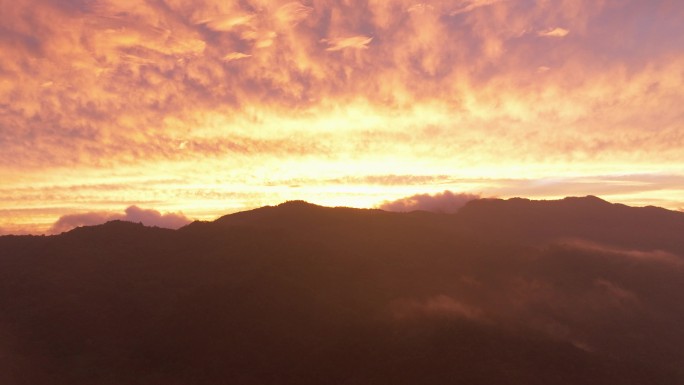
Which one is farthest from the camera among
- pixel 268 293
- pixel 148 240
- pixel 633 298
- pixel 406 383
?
pixel 633 298

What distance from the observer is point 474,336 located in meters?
116

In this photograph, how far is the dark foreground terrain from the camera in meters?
95.1

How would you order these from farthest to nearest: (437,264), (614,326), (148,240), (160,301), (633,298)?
(633,298), (437,264), (614,326), (148,240), (160,301)

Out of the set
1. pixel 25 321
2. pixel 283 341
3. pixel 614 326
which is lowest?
pixel 614 326

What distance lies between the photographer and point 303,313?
115 metres

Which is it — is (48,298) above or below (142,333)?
above

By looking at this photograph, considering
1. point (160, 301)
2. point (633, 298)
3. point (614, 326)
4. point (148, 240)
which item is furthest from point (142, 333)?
point (633, 298)

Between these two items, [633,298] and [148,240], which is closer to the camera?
[148,240]

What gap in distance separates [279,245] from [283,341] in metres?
42.6

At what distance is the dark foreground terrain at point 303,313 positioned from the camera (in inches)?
3743

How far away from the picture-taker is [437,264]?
160 meters

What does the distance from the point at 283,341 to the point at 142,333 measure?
2942 centimetres

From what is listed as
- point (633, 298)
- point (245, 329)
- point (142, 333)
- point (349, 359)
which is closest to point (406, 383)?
point (349, 359)

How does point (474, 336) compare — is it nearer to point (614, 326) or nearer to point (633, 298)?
point (614, 326)
